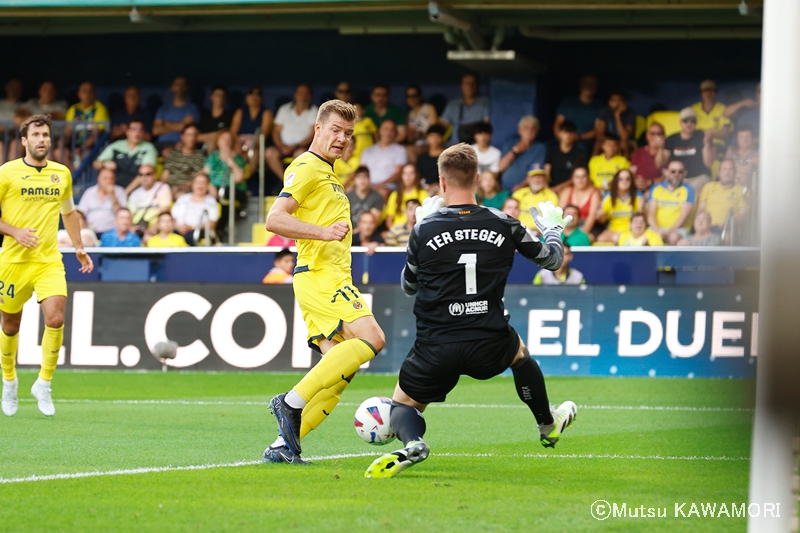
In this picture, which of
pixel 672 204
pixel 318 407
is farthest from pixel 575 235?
pixel 318 407

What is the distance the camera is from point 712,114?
17.1 metres

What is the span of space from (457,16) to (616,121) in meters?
2.87

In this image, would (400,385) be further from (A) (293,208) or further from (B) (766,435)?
(B) (766,435)

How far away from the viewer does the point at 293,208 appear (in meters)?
6.56

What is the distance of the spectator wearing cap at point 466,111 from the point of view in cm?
1839

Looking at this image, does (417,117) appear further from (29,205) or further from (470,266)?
(470,266)

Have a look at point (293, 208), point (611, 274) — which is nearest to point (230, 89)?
point (611, 274)

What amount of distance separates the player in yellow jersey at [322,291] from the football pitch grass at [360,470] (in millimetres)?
295

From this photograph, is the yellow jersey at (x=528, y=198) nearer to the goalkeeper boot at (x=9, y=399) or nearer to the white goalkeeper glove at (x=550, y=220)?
the goalkeeper boot at (x=9, y=399)

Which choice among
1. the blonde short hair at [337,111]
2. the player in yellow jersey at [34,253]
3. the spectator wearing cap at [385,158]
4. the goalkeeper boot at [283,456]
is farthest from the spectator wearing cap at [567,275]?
the goalkeeper boot at [283,456]

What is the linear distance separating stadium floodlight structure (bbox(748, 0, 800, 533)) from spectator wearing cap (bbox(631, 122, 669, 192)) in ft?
45.9

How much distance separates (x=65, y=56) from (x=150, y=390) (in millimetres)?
12211

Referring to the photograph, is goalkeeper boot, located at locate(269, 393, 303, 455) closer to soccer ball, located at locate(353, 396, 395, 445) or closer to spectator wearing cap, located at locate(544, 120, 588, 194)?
soccer ball, located at locate(353, 396, 395, 445)

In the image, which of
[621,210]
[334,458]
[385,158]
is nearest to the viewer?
[334,458]
